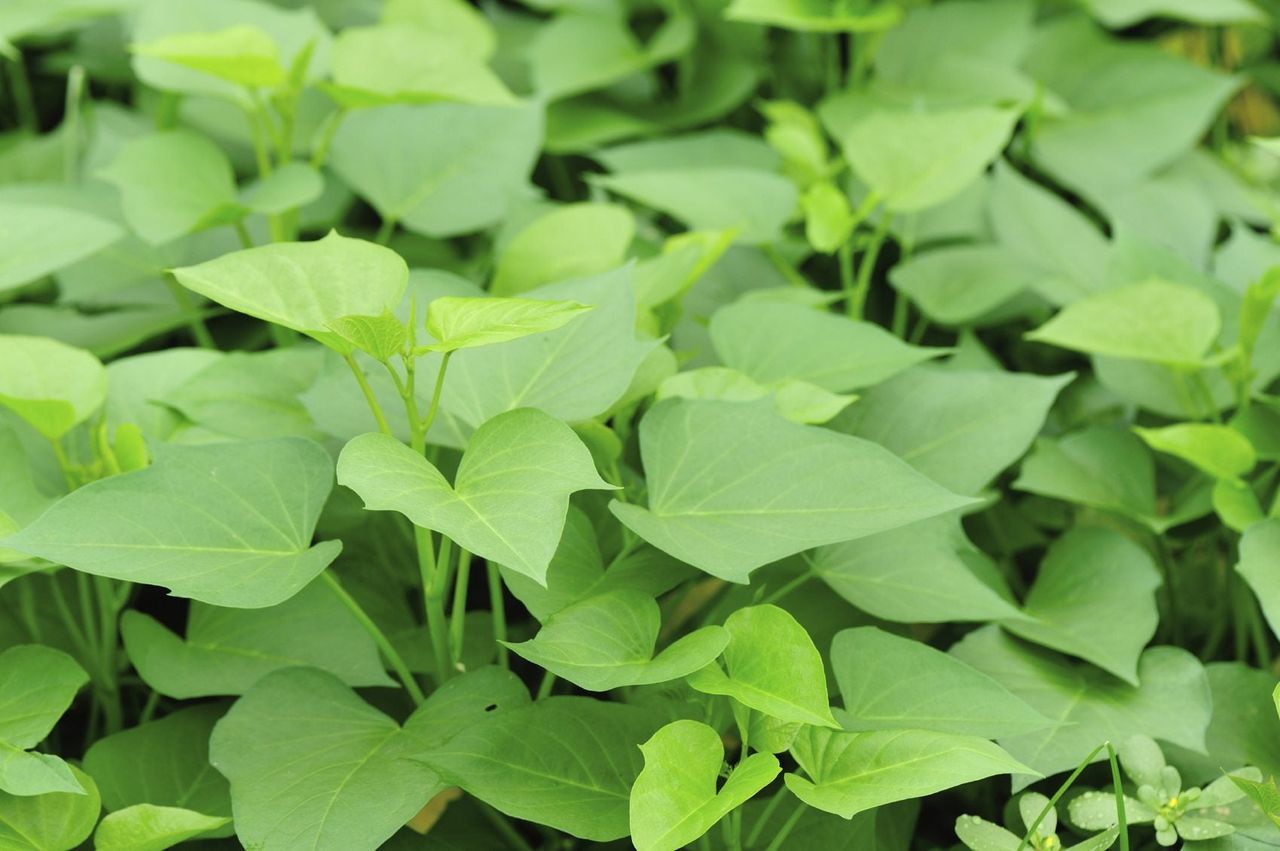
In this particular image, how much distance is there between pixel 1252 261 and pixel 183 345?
1.03 m

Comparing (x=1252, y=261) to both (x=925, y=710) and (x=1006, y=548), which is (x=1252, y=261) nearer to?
(x=1006, y=548)

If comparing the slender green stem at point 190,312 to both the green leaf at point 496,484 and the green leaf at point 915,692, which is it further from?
the green leaf at point 915,692

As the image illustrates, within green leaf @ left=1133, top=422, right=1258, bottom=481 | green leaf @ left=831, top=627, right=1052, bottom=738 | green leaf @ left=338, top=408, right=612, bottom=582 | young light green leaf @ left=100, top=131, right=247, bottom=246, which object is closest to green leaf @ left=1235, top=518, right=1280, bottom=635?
green leaf @ left=1133, top=422, right=1258, bottom=481

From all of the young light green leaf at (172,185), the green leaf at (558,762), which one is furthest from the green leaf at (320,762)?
the young light green leaf at (172,185)

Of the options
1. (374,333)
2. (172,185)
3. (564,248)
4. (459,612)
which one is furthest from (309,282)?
(172,185)

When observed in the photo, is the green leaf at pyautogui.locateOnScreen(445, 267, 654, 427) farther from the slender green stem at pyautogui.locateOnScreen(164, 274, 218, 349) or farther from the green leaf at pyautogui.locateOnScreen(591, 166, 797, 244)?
the slender green stem at pyautogui.locateOnScreen(164, 274, 218, 349)

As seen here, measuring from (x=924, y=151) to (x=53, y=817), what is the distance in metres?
0.83

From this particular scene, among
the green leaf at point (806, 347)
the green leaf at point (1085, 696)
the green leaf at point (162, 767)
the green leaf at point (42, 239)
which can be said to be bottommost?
the green leaf at point (162, 767)

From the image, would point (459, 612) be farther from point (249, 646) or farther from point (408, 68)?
point (408, 68)

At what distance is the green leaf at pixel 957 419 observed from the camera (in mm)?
804

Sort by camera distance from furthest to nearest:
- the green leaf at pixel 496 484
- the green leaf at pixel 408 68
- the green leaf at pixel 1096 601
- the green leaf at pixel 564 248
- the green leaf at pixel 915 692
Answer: the green leaf at pixel 408 68 → the green leaf at pixel 564 248 → the green leaf at pixel 1096 601 → the green leaf at pixel 915 692 → the green leaf at pixel 496 484

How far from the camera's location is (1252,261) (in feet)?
3.53

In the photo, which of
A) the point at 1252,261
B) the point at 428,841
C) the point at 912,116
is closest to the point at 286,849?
the point at 428,841

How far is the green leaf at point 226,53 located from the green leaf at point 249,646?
44cm
